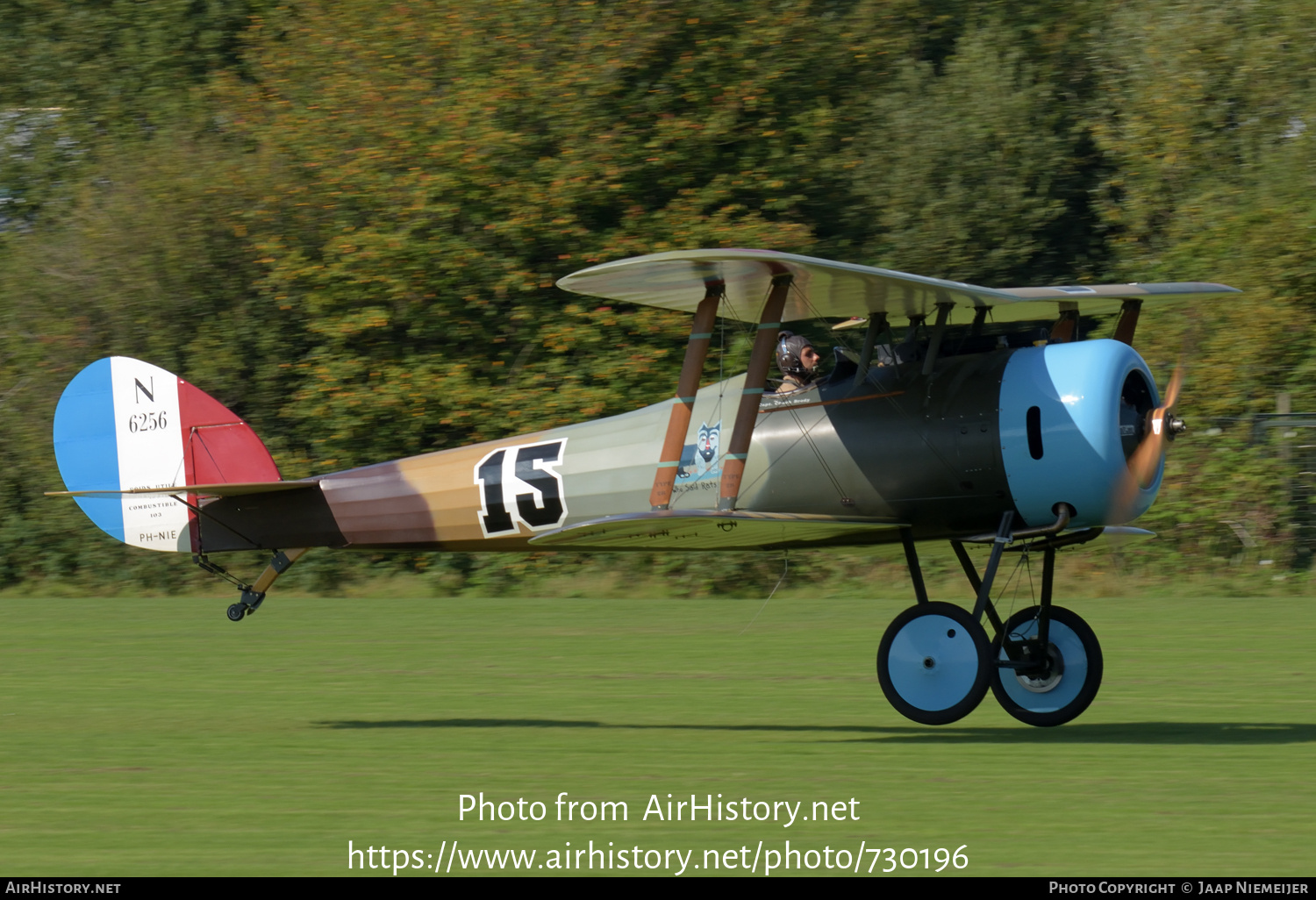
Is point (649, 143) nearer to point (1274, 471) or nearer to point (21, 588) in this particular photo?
point (1274, 471)

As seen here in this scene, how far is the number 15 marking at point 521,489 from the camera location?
10000 millimetres

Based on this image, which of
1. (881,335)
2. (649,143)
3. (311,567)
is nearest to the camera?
(881,335)

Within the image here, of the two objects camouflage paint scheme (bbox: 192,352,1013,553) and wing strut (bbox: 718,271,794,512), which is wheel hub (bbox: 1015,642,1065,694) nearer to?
camouflage paint scheme (bbox: 192,352,1013,553)

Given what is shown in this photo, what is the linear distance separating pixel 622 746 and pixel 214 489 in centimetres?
367

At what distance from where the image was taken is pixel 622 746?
27.6 ft

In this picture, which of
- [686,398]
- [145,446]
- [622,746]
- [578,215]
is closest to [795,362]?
[686,398]

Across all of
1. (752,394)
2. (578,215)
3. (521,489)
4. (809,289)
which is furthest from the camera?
(578,215)

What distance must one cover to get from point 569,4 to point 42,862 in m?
19.4

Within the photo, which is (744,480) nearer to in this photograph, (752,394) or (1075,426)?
(752,394)

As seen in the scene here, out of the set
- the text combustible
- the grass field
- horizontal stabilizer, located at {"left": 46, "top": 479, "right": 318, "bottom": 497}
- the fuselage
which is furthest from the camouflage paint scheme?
the text combustible

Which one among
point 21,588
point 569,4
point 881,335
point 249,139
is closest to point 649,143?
point 569,4

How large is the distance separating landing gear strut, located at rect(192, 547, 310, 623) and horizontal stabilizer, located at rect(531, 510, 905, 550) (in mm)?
2460

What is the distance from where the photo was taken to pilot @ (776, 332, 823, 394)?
371 inches

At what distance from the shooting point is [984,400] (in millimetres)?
8695
